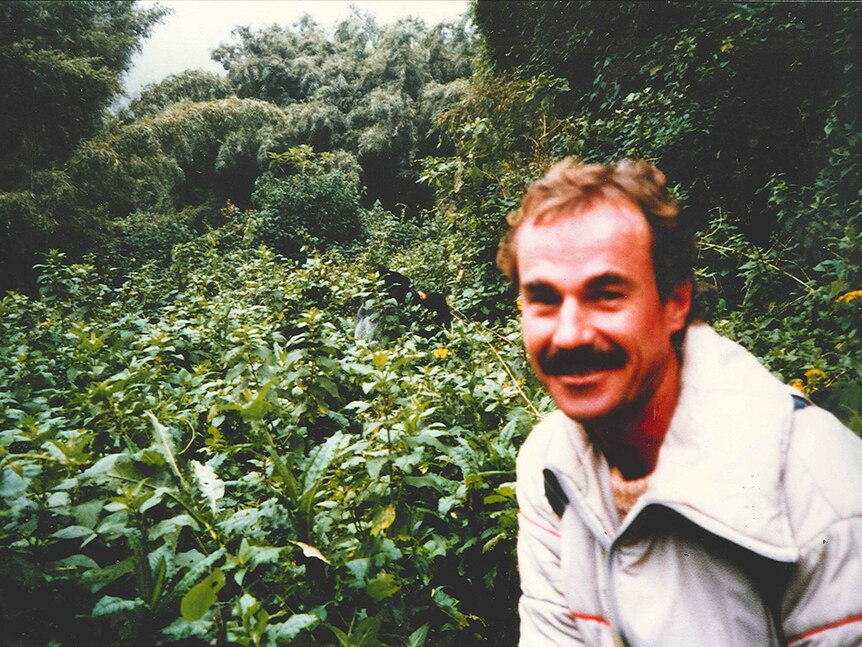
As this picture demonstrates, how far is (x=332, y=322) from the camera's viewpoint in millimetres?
5004

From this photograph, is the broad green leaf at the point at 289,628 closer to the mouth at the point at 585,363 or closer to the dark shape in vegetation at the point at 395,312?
the mouth at the point at 585,363

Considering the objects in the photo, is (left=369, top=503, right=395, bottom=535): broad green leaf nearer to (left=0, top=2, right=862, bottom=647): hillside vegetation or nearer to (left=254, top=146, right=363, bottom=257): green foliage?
(left=0, top=2, right=862, bottom=647): hillside vegetation

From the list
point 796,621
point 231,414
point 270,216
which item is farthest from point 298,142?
point 796,621

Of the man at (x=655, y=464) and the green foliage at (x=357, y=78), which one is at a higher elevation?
the green foliage at (x=357, y=78)

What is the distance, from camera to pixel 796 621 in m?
0.84

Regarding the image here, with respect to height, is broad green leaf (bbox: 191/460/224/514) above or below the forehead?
below

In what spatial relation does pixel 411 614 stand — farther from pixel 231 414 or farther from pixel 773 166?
pixel 773 166

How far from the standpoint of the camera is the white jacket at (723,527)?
80cm

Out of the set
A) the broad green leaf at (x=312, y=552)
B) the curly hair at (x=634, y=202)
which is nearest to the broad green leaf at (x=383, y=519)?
the broad green leaf at (x=312, y=552)

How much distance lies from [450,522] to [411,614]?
0.34 meters

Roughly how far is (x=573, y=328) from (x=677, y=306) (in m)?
0.31

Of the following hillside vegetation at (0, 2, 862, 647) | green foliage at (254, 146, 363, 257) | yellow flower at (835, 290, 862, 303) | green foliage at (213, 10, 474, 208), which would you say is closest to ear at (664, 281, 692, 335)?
hillside vegetation at (0, 2, 862, 647)

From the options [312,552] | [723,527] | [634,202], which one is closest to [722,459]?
[723,527]

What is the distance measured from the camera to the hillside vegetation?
55.9 inches
